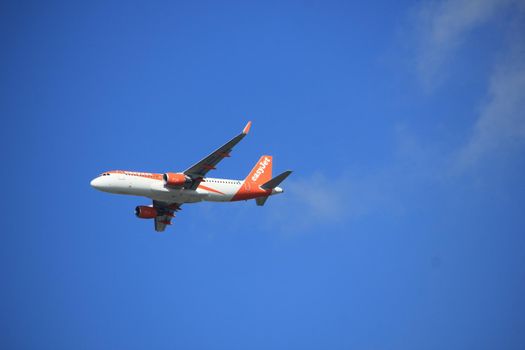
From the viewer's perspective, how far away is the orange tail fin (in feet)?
260

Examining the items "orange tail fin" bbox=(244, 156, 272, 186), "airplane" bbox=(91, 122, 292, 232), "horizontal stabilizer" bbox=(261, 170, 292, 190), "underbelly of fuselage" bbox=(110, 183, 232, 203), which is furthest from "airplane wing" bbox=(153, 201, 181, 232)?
"horizontal stabilizer" bbox=(261, 170, 292, 190)

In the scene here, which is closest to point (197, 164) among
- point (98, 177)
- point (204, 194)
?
point (204, 194)

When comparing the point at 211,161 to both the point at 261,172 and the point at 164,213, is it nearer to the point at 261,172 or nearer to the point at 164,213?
the point at 261,172

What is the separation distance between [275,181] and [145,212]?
1661 centimetres

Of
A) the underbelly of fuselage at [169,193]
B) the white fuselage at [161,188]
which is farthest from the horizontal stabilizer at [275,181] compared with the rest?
the underbelly of fuselage at [169,193]

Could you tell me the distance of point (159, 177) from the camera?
7425 centimetres

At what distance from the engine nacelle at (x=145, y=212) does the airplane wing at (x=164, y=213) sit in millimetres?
632

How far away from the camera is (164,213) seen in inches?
3273

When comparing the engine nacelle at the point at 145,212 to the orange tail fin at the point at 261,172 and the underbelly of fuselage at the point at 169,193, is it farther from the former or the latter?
the orange tail fin at the point at 261,172

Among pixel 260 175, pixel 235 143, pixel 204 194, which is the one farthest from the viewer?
pixel 260 175

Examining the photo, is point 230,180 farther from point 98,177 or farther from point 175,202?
point 98,177

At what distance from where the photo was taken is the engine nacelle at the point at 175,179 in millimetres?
72812

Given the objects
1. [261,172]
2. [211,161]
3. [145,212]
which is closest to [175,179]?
[211,161]

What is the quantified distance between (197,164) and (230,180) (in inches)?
233
